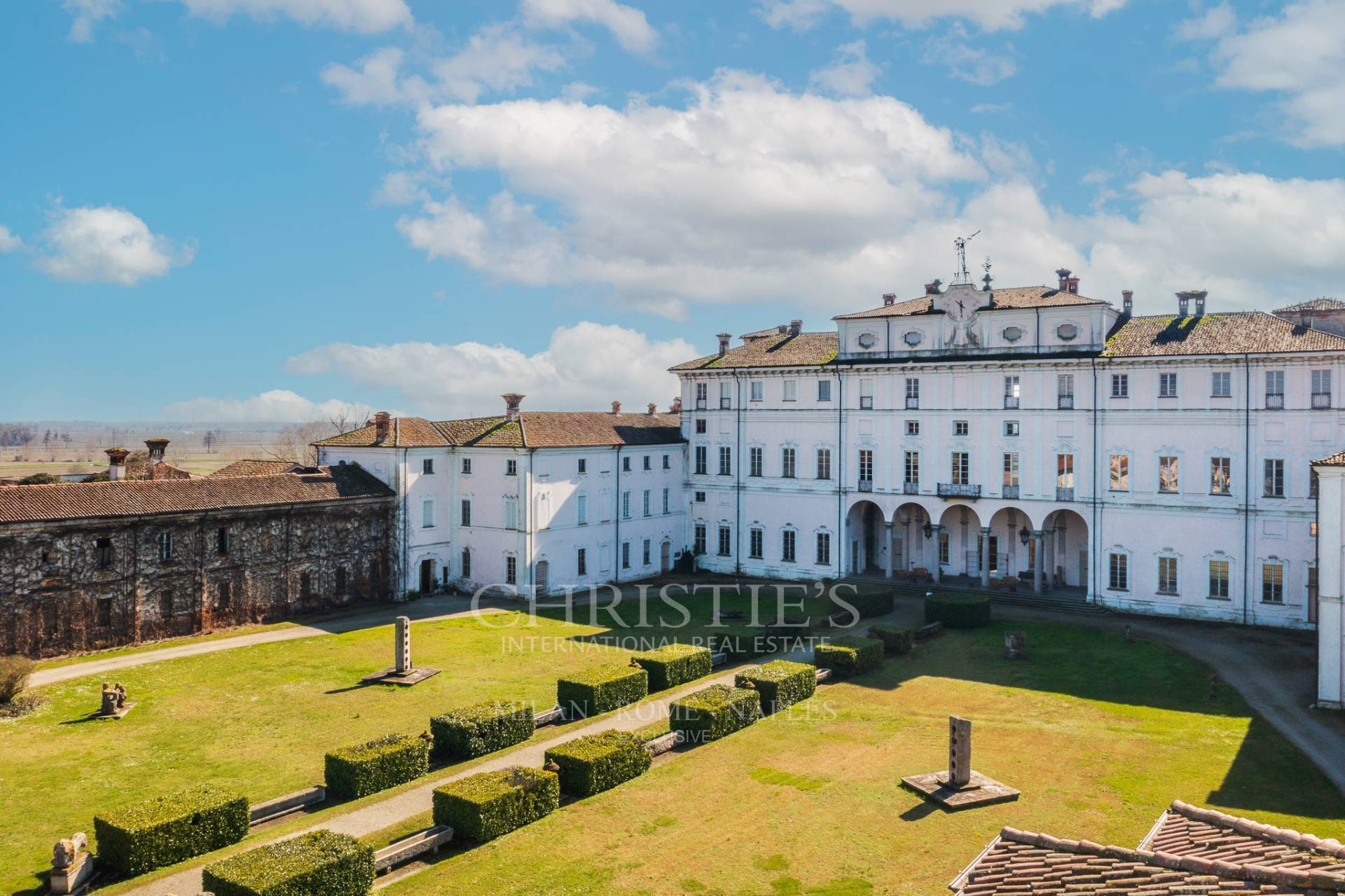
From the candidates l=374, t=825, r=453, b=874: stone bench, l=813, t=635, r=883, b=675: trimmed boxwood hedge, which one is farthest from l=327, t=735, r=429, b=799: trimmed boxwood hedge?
l=813, t=635, r=883, b=675: trimmed boxwood hedge

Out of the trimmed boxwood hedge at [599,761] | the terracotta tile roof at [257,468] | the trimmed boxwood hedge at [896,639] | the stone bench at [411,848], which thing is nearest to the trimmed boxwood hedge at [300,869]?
the stone bench at [411,848]

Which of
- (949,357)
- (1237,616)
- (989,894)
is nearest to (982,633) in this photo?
(1237,616)

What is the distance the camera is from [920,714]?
28.7 m

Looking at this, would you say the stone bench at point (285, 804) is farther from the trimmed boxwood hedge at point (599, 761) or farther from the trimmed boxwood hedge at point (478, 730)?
the trimmed boxwood hedge at point (599, 761)

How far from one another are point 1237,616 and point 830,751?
26.6 m

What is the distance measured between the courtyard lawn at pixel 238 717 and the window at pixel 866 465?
1937 centimetres

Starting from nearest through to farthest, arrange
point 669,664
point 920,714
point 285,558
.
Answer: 1. point 920,714
2. point 669,664
3. point 285,558

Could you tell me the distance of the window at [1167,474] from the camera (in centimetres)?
4272

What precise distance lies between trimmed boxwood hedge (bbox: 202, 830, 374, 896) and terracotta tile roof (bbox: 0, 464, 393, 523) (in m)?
24.7

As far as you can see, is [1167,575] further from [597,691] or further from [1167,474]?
[597,691]

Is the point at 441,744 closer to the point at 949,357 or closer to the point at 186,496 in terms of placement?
the point at 186,496

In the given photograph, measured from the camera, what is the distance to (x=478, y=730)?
984 inches

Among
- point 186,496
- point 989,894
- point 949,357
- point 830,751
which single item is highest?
point 949,357

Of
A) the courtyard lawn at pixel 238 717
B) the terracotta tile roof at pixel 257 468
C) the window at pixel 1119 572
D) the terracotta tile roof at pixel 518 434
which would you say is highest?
the terracotta tile roof at pixel 518 434
